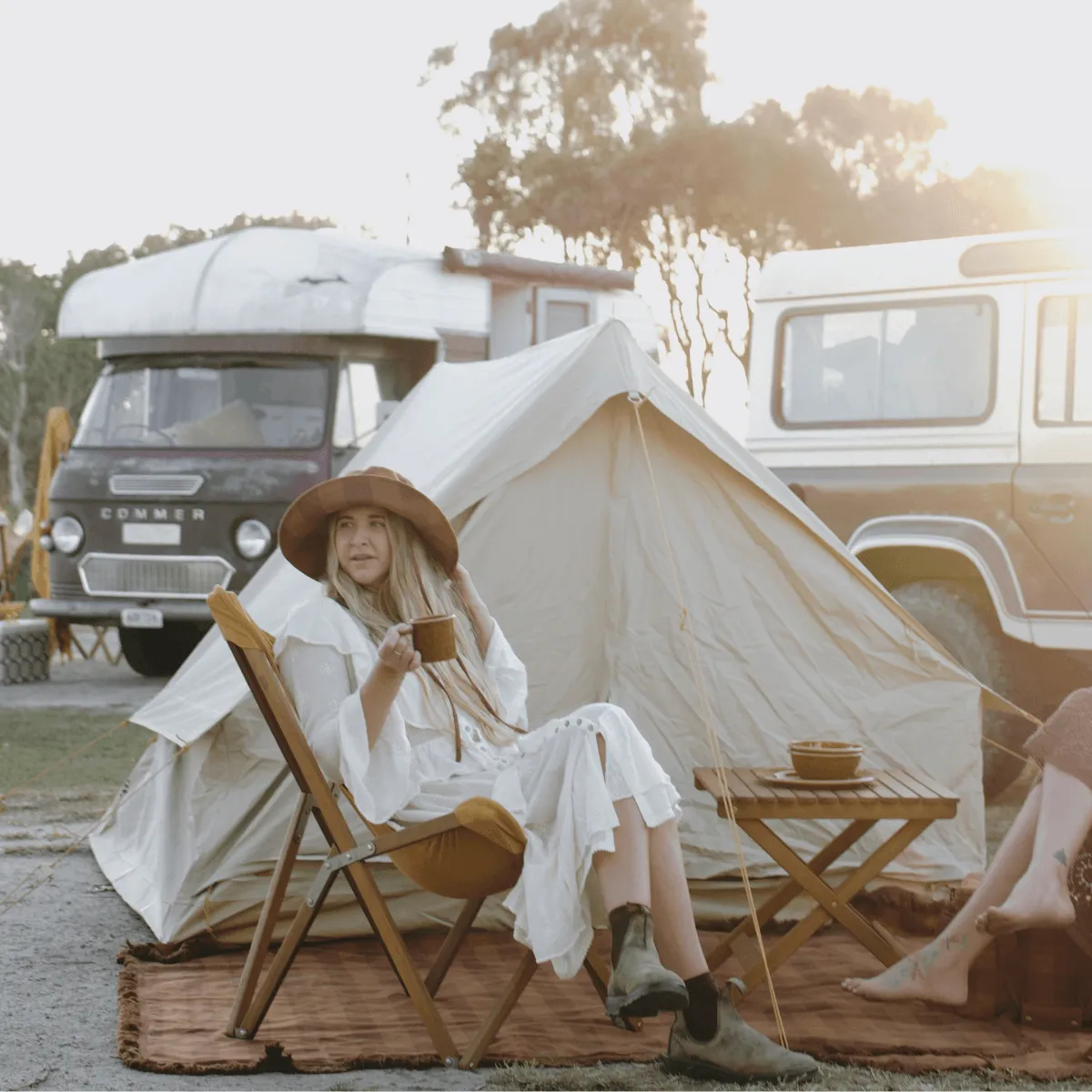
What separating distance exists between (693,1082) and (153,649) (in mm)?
7964

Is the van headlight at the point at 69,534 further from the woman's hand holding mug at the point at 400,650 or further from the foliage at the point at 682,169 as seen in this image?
the foliage at the point at 682,169

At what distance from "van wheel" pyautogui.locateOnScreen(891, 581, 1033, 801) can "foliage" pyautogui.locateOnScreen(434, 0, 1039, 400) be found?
Result: 1535 centimetres

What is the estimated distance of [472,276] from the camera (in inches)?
375

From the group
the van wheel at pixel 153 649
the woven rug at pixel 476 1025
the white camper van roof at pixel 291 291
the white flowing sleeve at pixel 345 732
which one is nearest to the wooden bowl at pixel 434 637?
the white flowing sleeve at pixel 345 732

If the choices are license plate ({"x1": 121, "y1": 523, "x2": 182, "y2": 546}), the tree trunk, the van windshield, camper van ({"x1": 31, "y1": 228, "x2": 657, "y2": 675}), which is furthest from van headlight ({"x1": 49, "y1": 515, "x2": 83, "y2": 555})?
the tree trunk

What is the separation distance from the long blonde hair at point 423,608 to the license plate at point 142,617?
5.86 metres

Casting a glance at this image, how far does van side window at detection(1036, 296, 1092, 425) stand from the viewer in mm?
6188

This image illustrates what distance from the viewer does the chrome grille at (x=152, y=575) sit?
30.4 feet

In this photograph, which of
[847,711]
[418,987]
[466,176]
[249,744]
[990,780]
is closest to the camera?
[418,987]

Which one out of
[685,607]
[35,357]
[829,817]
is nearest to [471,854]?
[829,817]

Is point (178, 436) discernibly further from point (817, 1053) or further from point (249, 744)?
point (817, 1053)

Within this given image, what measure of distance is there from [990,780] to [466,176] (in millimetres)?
19989

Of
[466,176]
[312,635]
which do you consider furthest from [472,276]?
[466,176]

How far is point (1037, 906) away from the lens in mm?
3408
